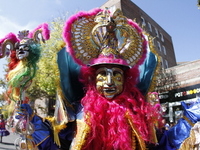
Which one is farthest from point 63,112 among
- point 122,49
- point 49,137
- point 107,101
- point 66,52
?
point 122,49

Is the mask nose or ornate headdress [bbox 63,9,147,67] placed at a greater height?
ornate headdress [bbox 63,9,147,67]

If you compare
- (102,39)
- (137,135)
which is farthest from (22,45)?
(137,135)

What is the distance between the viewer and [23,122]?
183 centimetres

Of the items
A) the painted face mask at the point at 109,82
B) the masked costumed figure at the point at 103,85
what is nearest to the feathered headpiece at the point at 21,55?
the masked costumed figure at the point at 103,85

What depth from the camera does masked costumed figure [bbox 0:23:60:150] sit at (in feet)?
6.10

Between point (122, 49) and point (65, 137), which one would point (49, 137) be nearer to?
point (65, 137)

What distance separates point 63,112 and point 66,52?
2.31 ft

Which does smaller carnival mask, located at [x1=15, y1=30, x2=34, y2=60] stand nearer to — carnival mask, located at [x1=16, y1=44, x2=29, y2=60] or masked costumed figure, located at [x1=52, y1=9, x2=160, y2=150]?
carnival mask, located at [x1=16, y1=44, x2=29, y2=60]

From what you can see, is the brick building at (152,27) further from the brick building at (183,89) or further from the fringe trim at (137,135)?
the fringe trim at (137,135)

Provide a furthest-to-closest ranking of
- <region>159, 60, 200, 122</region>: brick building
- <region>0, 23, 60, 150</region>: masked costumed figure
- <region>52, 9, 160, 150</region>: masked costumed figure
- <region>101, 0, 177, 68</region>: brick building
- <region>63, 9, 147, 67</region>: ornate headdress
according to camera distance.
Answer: <region>101, 0, 177, 68</region>: brick building → <region>159, 60, 200, 122</region>: brick building → <region>63, 9, 147, 67</region>: ornate headdress → <region>52, 9, 160, 150</region>: masked costumed figure → <region>0, 23, 60, 150</region>: masked costumed figure

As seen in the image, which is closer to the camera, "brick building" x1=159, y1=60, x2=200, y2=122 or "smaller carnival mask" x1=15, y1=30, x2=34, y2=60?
"smaller carnival mask" x1=15, y1=30, x2=34, y2=60

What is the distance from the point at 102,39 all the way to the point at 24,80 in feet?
3.41

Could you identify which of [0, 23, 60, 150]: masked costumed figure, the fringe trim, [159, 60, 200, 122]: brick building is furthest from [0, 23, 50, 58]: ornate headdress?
[159, 60, 200, 122]: brick building

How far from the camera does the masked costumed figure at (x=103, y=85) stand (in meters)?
1.97
